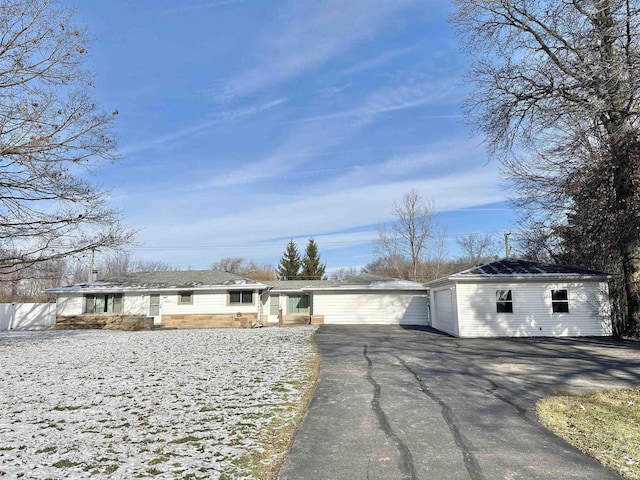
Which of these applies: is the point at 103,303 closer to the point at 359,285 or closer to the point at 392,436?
the point at 359,285

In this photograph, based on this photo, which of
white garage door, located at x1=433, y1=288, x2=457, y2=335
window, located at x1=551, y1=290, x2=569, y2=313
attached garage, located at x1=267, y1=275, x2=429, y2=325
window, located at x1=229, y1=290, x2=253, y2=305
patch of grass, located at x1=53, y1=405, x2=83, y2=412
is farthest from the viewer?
attached garage, located at x1=267, y1=275, x2=429, y2=325

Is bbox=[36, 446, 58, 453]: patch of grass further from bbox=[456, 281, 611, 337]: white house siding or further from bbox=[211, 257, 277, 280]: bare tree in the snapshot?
bbox=[211, 257, 277, 280]: bare tree

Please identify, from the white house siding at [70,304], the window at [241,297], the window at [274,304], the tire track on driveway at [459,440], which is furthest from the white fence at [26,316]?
the tire track on driveway at [459,440]

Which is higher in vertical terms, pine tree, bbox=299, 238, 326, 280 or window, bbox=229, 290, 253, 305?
pine tree, bbox=299, 238, 326, 280

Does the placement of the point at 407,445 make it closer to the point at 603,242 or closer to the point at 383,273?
the point at 603,242

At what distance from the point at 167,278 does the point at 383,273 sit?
81.4 ft

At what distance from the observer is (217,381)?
7141 mm

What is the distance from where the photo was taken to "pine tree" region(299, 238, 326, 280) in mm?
44125

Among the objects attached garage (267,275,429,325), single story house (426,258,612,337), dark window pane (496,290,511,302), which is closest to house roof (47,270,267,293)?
attached garage (267,275,429,325)

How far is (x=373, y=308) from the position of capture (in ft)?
74.7

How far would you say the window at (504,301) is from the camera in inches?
604

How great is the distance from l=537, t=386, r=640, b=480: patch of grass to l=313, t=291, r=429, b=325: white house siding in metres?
15.9

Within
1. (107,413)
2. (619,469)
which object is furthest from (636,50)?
(107,413)

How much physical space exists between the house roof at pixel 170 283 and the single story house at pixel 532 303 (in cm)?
1062
